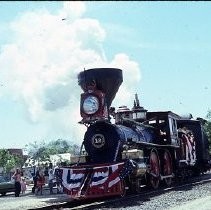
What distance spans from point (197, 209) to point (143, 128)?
7364 mm

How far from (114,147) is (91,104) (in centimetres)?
160

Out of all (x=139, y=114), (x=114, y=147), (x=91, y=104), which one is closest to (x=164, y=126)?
(x=139, y=114)

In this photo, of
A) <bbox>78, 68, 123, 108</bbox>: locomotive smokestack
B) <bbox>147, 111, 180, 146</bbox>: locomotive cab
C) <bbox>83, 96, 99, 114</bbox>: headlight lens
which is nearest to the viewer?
<bbox>83, 96, 99, 114</bbox>: headlight lens

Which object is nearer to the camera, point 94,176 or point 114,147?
point 94,176

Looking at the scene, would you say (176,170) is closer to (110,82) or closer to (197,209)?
(110,82)

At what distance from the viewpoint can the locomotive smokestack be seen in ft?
49.3

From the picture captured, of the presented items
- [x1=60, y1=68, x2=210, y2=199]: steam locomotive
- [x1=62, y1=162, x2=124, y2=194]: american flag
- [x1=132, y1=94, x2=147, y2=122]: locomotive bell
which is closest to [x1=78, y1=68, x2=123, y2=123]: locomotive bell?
[x1=60, y1=68, x2=210, y2=199]: steam locomotive

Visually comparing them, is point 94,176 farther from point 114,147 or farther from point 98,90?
point 98,90

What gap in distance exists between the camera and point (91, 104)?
564 inches

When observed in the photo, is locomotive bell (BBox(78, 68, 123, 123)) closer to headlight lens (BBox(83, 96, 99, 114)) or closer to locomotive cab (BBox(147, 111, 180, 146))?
headlight lens (BBox(83, 96, 99, 114))

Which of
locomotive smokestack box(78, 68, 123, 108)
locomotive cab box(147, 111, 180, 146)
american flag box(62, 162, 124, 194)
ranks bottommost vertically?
american flag box(62, 162, 124, 194)

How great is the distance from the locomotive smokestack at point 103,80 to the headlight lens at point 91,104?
1.61 ft

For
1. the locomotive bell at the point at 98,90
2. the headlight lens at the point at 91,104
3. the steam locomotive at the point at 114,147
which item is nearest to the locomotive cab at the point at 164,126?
the steam locomotive at the point at 114,147

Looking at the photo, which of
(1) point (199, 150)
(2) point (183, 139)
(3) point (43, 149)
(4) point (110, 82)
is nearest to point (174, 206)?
(4) point (110, 82)
